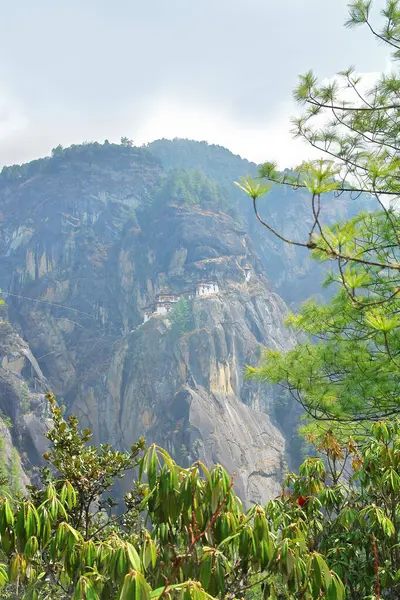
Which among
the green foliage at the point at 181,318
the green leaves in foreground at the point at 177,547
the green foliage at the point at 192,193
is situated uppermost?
the green foliage at the point at 192,193

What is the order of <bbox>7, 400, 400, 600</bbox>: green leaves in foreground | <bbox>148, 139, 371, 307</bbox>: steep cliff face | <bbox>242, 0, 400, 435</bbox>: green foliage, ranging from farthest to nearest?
<bbox>148, 139, 371, 307</bbox>: steep cliff face → <bbox>242, 0, 400, 435</bbox>: green foliage → <bbox>7, 400, 400, 600</bbox>: green leaves in foreground

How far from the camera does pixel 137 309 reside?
51.8 m

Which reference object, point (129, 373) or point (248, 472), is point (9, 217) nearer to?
point (129, 373)

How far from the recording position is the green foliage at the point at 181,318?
4150 cm

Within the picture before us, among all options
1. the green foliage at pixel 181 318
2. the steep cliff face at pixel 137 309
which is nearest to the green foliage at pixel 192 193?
the steep cliff face at pixel 137 309

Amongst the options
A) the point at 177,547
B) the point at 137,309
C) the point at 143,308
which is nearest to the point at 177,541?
the point at 177,547

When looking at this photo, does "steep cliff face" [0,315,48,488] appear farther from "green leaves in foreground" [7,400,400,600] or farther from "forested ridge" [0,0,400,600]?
"green leaves in foreground" [7,400,400,600]

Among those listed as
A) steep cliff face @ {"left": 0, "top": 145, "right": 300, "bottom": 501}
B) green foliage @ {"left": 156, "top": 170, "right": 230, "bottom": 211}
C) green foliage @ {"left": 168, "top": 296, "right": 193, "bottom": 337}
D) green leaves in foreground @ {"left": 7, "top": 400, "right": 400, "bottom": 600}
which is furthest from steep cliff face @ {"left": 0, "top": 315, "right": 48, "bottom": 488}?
green leaves in foreground @ {"left": 7, "top": 400, "right": 400, "bottom": 600}

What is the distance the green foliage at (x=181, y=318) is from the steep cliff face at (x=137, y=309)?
584 millimetres

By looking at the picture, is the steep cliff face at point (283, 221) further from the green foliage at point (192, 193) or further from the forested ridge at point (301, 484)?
the forested ridge at point (301, 484)

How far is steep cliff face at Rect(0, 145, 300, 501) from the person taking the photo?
122ft

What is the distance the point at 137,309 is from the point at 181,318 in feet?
37.6

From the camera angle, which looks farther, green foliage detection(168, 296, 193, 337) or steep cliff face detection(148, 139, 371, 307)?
steep cliff face detection(148, 139, 371, 307)

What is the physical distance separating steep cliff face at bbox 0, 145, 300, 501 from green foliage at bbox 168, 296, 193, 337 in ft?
1.92
